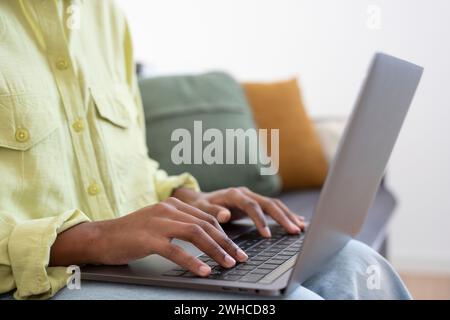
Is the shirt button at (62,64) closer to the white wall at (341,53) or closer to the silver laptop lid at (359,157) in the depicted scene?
the silver laptop lid at (359,157)

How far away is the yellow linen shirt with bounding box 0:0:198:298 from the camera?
78cm

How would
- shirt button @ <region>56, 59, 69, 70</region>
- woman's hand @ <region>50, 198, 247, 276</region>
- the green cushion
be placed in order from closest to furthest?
woman's hand @ <region>50, 198, 247, 276</region>
shirt button @ <region>56, 59, 69, 70</region>
the green cushion

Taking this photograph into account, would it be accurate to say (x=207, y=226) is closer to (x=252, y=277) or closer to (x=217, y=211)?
(x=252, y=277)

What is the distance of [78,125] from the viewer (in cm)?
99

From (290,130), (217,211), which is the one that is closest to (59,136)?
(217,211)

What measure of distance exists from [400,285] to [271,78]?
1.97 meters

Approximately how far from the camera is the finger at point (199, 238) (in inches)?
29.3

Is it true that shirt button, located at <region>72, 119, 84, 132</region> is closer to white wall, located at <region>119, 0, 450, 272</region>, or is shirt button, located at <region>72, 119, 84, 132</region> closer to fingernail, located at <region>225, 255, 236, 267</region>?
fingernail, located at <region>225, 255, 236, 267</region>

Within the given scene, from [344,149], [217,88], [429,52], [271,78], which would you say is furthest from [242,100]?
[344,149]

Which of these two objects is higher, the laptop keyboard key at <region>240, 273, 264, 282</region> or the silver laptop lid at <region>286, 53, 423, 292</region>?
the silver laptop lid at <region>286, 53, 423, 292</region>

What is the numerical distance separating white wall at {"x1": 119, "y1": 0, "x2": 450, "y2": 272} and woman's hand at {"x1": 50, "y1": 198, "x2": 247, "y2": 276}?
1870 mm

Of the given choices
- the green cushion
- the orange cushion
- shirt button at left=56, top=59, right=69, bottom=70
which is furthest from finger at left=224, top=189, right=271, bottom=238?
the orange cushion

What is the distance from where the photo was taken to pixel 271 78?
2793 mm

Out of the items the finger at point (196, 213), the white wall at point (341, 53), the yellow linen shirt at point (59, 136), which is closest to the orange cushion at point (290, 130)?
the white wall at point (341, 53)
